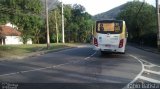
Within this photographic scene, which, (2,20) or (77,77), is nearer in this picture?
(77,77)

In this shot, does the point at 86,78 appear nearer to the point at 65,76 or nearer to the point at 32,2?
the point at 65,76

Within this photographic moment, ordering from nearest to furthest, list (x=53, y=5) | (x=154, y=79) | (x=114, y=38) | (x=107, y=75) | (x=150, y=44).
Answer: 1. (x=154, y=79)
2. (x=107, y=75)
3. (x=114, y=38)
4. (x=150, y=44)
5. (x=53, y=5)

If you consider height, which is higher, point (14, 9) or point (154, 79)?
point (14, 9)

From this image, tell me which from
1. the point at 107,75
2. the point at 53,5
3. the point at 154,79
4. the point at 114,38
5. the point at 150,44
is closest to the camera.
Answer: the point at 154,79

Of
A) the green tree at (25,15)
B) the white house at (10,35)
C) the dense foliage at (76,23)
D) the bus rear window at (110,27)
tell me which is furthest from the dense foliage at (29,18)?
the bus rear window at (110,27)

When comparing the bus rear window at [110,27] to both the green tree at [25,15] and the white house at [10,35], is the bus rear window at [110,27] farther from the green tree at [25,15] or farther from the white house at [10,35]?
the green tree at [25,15]

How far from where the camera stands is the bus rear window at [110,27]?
3008 centimetres

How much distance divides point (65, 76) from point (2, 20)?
2985 inches

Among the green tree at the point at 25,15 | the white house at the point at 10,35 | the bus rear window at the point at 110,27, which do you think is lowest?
the white house at the point at 10,35

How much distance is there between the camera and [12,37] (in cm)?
9025

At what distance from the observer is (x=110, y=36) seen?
3003cm

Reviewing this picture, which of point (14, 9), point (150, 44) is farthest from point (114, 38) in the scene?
point (14, 9)

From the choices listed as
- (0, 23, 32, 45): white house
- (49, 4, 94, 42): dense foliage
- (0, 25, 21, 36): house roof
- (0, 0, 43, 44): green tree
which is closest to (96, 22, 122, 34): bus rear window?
(0, 23, 32, 45): white house

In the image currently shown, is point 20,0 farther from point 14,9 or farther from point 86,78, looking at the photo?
point 86,78
